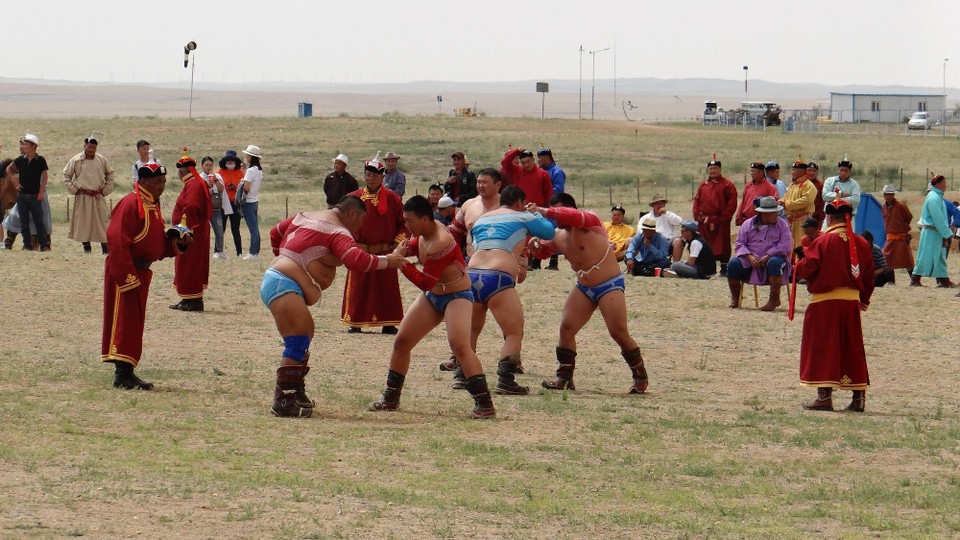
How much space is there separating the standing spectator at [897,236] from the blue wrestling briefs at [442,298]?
12.9 meters

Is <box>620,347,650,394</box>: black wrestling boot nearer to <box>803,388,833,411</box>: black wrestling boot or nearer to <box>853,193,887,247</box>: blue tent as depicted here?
<box>803,388,833,411</box>: black wrestling boot

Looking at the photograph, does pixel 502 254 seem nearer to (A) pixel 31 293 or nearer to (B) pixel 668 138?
(A) pixel 31 293

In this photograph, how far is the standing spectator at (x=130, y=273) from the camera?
1174 centimetres

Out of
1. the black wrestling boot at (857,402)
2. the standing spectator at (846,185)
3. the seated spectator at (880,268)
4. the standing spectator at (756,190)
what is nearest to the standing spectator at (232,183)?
the standing spectator at (756,190)

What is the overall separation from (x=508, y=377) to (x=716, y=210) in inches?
403

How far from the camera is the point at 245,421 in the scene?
10633 mm

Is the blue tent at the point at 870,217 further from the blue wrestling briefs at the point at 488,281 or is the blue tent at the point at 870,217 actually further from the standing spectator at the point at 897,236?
the blue wrestling briefs at the point at 488,281

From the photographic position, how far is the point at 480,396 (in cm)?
1107

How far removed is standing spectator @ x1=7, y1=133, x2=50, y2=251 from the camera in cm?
2195

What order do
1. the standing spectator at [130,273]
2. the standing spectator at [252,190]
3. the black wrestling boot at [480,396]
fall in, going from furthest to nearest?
the standing spectator at [252,190], the standing spectator at [130,273], the black wrestling boot at [480,396]

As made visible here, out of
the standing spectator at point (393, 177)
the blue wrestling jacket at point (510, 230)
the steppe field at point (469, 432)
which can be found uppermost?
the standing spectator at point (393, 177)

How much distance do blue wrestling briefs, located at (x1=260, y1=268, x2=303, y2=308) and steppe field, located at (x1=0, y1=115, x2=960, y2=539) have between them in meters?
0.83

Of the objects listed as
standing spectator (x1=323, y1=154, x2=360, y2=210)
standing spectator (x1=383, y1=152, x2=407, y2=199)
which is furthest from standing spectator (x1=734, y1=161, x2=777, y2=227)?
standing spectator (x1=323, y1=154, x2=360, y2=210)

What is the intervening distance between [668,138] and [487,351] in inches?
1984
